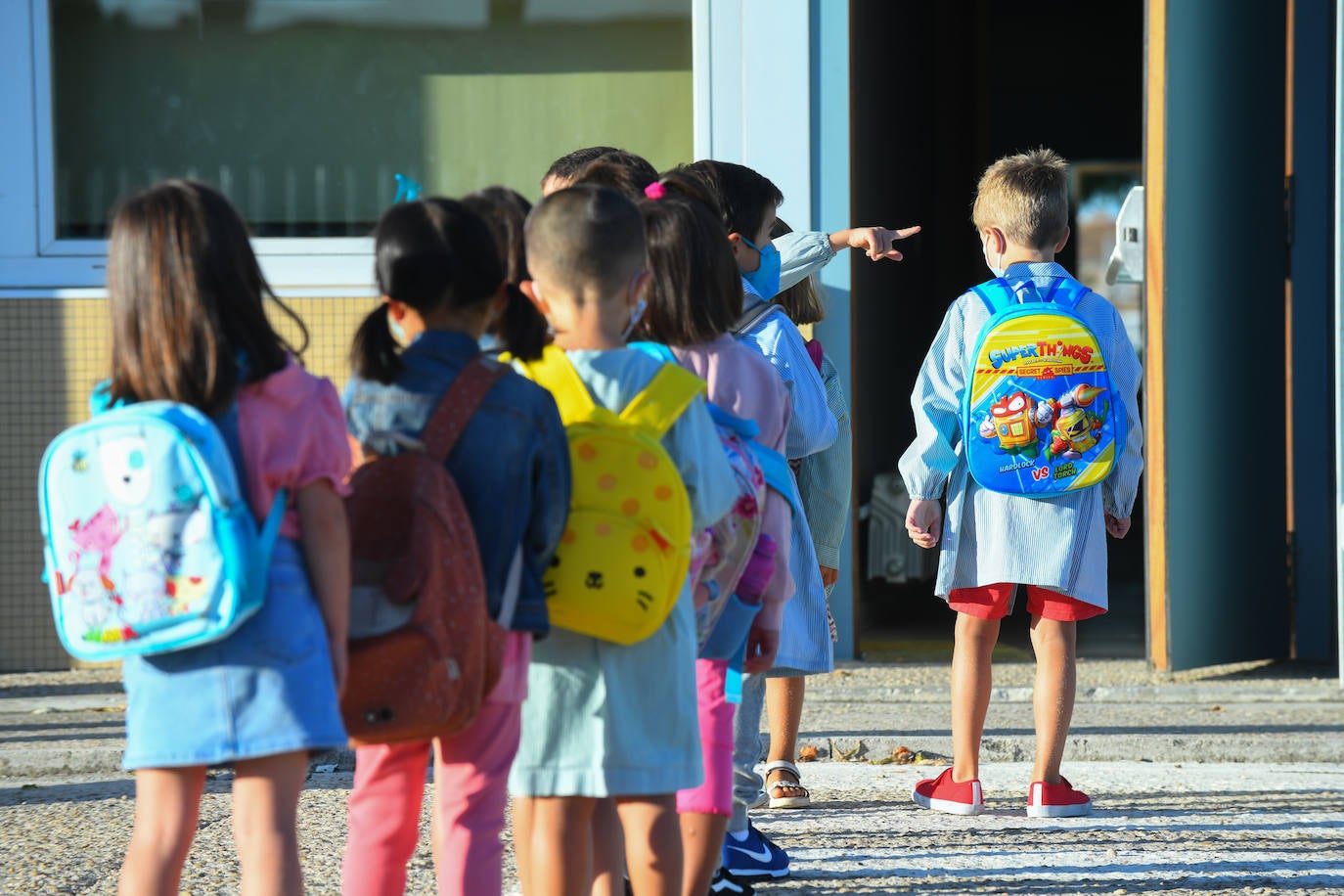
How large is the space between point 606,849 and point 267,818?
26.6 inches

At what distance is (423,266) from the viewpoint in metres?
2.53

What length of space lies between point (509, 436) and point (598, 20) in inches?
187

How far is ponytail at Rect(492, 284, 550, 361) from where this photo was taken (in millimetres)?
2635

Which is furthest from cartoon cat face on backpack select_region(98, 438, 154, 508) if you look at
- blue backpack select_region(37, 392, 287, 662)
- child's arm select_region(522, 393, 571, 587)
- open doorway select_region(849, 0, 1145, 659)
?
open doorway select_region(849, 0, 1145, 659)

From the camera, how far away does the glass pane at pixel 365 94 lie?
6.87m

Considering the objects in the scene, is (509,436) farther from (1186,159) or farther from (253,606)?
(1186,159)

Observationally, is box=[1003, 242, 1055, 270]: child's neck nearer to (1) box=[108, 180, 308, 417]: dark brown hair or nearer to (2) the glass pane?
(1) box=[108, 180, 308, 417]: dark brown hair

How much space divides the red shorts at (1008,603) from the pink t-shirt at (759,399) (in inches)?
45.8

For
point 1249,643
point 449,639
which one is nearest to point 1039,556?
point 449,639

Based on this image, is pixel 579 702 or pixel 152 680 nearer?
pixel 152 680

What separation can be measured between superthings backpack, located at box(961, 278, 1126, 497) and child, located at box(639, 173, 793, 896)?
1.02m

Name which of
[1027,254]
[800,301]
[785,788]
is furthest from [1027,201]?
[785,788]

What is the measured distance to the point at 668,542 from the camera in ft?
8.43

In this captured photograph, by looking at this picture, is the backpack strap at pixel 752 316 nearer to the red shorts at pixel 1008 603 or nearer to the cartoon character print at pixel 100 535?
the red shorts at pixel 1008 603
